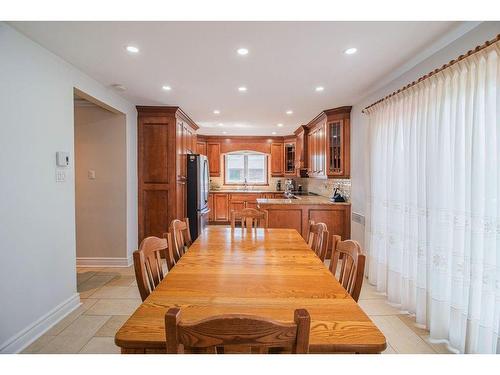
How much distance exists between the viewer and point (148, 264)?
161 centimetres

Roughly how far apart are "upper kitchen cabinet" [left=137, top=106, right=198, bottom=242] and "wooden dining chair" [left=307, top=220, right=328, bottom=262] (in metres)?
2.58

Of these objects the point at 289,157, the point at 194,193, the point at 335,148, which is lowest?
the point at 194,193

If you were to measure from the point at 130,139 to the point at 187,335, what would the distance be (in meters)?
3.93

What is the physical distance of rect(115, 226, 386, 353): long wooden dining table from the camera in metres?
0.97

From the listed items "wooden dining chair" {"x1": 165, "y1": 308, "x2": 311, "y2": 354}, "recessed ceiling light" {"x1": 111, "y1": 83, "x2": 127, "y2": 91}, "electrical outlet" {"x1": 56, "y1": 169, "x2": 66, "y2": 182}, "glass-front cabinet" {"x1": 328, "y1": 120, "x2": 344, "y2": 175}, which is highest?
"recessed ceiling light" {"x1": 111, "y1": 83, "x2": 127, "y2": 91}

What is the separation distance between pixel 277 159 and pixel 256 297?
253 inches

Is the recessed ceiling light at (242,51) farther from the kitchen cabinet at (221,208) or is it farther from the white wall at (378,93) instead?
the kitchen cabinet at (221,208)

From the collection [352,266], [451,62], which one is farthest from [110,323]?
[451,62]

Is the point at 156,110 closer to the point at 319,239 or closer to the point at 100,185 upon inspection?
the point at 100,185

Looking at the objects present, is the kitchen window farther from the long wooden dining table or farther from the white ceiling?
the long wooden dining table

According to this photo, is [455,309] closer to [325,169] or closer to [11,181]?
[325,169]

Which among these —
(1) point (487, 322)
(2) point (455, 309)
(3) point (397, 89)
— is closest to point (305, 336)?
(1) point (487, 322)

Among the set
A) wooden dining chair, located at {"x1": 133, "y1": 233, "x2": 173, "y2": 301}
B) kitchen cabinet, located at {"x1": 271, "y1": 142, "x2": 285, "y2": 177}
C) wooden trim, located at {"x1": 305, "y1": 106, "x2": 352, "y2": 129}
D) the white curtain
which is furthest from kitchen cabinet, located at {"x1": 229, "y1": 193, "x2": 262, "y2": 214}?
wooden dining chair, located at {"x1": 133, "y1": 233, "x2": 173, "y2": 301}

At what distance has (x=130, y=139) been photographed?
418cm
